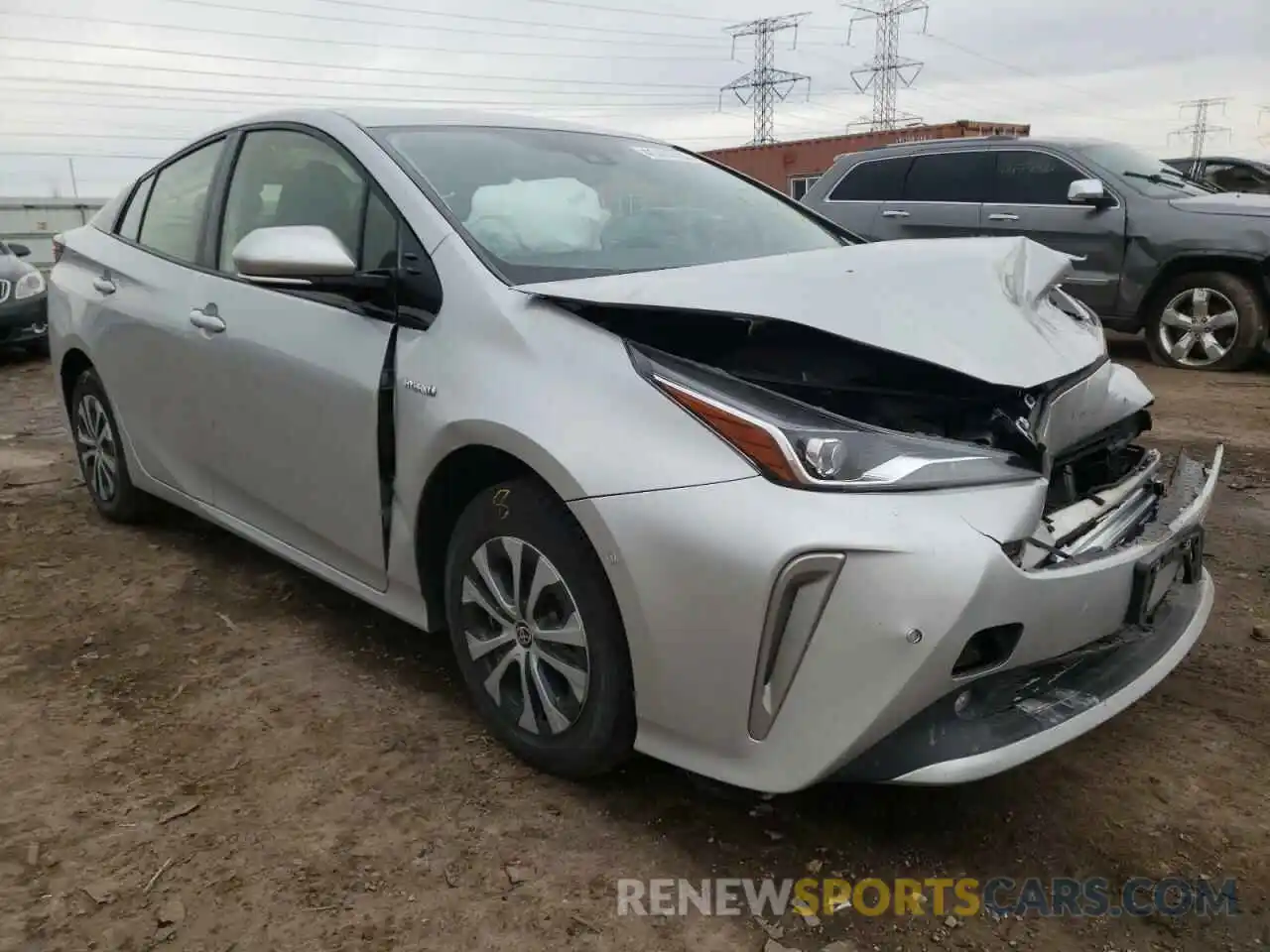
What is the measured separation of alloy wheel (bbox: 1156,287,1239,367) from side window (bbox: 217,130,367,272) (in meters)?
6.49

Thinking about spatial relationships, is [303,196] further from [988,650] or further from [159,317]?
[988,650]

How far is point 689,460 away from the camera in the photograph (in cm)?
195

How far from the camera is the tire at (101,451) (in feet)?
13.4

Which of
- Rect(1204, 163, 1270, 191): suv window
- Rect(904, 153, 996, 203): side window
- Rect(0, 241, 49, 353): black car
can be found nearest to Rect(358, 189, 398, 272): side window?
Rect(904, 153, 996, 203): side window

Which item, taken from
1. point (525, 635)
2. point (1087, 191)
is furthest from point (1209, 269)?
point (525, 635)

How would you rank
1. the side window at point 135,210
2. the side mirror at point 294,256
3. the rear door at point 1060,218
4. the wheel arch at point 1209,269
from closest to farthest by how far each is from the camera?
the side mirror at point 294,256 < the side window at point 135,210 < the wheel arch at point 1209,269 < the rear door at point 1060,218

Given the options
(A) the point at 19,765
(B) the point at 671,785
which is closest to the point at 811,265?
(B) the point at 671,785

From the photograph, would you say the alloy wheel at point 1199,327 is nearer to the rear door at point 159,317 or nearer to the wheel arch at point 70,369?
the rear door at point 159,317

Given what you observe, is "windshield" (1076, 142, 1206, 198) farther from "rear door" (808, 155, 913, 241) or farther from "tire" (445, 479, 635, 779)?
"tire" (445, 479, 635, 779)

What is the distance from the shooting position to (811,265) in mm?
2270

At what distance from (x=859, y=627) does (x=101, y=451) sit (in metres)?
3.52

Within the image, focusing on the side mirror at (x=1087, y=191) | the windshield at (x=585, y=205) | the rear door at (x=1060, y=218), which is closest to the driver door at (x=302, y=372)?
the windshield at (x=585, y=205)

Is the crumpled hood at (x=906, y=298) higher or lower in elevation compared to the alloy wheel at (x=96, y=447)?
higher

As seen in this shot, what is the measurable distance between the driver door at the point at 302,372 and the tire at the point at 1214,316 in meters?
6.51
